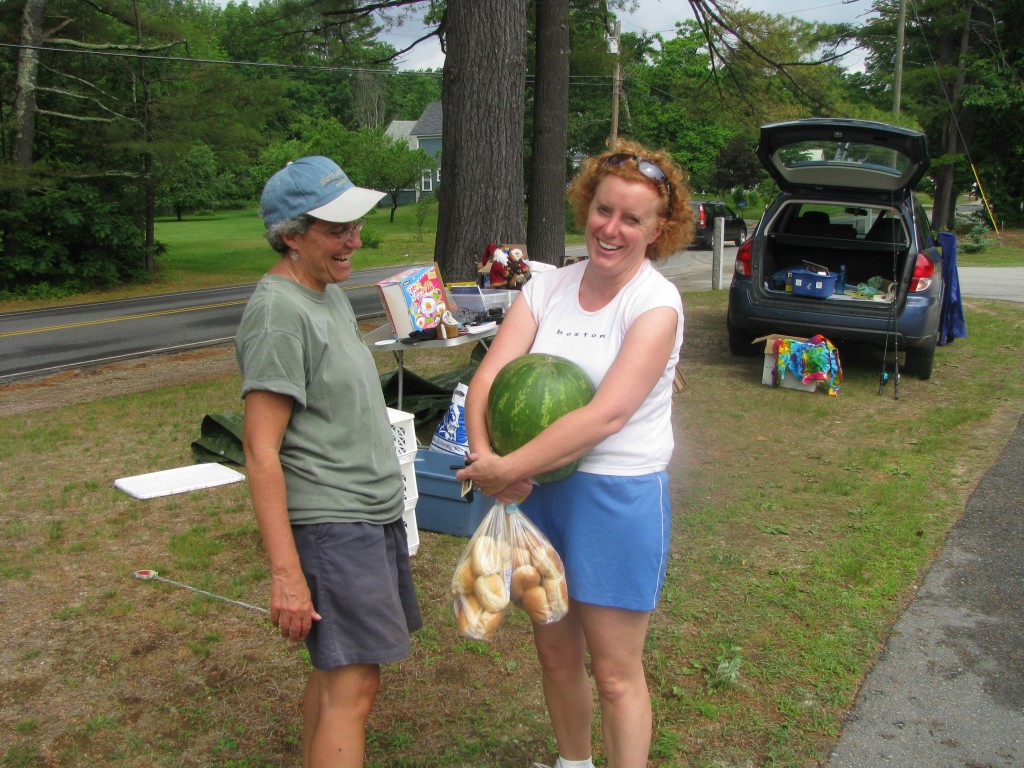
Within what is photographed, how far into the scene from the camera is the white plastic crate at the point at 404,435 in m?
4.27

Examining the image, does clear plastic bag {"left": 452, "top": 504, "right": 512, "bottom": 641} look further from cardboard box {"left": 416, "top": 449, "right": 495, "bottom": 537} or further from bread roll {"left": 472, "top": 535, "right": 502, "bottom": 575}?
cardboard box {"left": 416, "top": 449, "right": 495, "bottom": 537}

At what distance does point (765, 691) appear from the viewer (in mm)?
3205

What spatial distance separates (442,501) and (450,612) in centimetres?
89

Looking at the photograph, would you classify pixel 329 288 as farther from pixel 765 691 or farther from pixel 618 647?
pixel 765 691

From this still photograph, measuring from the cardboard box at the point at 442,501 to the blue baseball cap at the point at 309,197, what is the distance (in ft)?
8.06

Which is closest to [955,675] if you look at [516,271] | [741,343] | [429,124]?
[516,271]

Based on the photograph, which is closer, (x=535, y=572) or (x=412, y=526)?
(x=535, y=572)

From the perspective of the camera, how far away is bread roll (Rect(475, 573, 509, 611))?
7.50 ft

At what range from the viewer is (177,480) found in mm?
5270

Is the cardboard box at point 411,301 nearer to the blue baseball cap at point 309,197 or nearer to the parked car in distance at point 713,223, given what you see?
the blue baseball cap at point 309,197

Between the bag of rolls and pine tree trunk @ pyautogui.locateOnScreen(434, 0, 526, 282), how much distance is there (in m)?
5.99

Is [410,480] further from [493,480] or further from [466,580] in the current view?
[493,480]

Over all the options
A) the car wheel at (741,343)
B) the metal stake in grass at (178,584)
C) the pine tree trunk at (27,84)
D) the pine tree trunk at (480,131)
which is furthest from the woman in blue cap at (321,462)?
the pine tree trunk at (27,84)

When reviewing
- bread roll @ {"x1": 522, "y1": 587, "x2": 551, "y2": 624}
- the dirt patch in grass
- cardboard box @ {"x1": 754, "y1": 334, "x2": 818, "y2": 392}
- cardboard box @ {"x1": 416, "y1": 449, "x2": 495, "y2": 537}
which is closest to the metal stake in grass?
the dirt patch in grass
